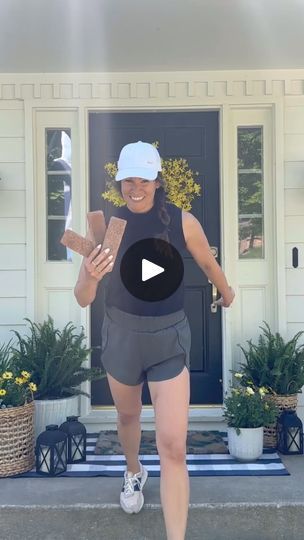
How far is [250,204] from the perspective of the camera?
388 centimetres

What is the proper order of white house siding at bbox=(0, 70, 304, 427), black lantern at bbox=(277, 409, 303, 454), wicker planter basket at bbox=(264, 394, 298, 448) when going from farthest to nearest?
white house siding at bbox=(0, 70, 304, 427), wicker planter basket at bbox=(264, 394, 298, 448), black lantern at bbox=(277, 409, 303, 454)

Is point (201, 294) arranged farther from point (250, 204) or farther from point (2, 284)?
point (2, 284)

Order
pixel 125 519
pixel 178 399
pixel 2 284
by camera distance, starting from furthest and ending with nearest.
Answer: pixel 2 284 < pixel 125 519 < pixel 178 399

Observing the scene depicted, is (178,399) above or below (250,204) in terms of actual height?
below

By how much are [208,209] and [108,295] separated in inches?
67.5

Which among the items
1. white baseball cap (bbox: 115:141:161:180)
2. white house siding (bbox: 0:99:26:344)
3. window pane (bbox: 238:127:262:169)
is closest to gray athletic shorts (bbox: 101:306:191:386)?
white baseball cap (bbox: 115:141:161:180)

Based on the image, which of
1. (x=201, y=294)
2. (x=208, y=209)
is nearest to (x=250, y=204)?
(x=208, y=209)

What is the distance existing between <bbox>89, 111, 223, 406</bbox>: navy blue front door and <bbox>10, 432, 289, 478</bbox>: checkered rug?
63 centimetres

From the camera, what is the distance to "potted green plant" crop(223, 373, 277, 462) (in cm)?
321

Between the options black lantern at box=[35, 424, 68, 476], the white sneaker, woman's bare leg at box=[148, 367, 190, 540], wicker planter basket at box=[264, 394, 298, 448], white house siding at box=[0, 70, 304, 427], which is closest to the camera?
woman's bare leg at box=[148, 367, 190, 540]

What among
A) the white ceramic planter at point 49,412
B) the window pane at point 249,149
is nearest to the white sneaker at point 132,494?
the white ceramic planter at point 49,412

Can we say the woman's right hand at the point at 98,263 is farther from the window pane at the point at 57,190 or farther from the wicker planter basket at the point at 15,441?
the window pane at the point at 57,190

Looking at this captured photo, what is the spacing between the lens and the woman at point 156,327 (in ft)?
7.01

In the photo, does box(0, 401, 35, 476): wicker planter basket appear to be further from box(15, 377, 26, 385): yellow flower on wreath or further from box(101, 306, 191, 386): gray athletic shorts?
box(101, 306, 191, 386): gray athletic shorts
